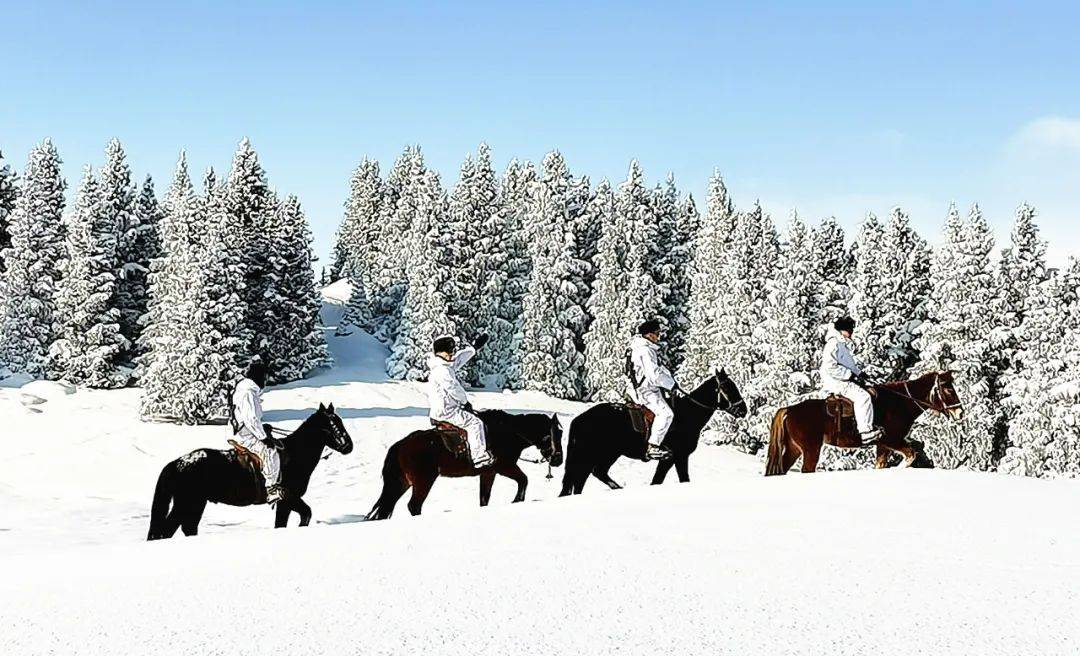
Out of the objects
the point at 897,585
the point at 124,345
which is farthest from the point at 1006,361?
the point at 124,345

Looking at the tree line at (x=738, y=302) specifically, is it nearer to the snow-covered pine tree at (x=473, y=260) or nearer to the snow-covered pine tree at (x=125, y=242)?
the snow-covered pine tree at (x=473, y=260)

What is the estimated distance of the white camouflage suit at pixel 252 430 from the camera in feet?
48.8

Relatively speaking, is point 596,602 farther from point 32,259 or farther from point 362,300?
point 362,300

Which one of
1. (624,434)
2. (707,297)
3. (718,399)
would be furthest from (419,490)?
(707,297)

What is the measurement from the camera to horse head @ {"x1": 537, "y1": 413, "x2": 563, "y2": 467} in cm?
1628

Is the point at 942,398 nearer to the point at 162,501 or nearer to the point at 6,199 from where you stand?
the point at 162,501

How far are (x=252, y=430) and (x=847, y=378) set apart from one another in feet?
31.8

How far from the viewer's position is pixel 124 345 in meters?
56.6

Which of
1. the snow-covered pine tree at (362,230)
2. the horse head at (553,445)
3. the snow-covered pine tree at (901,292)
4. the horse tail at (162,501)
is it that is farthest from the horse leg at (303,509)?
the snow-covered pine tree at (362,230)

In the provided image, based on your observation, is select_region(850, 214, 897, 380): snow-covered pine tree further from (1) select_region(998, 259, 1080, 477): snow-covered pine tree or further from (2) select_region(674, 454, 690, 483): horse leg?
(2) select_region(674, 454, 690, 483): horse leg

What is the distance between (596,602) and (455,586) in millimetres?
1395

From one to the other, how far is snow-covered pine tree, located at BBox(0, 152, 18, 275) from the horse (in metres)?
60.4

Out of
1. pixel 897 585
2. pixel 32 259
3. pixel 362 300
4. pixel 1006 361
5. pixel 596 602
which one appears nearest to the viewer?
pixel 596 602

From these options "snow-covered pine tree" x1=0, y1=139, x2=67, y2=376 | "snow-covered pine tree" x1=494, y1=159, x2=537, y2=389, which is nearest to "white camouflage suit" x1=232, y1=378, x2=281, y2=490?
"snow-covered pine tree" x1=494, y1=159, x2=537, y2=389
